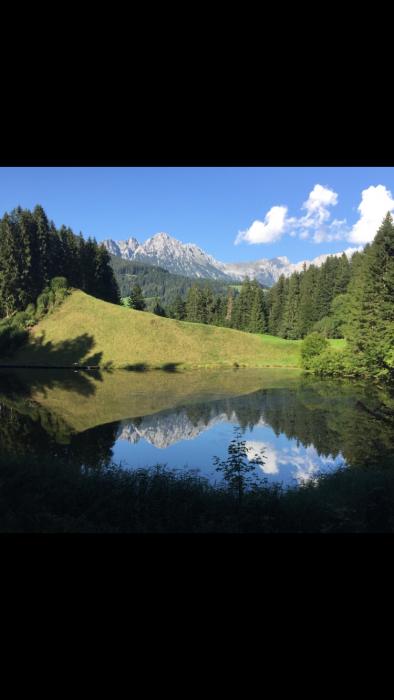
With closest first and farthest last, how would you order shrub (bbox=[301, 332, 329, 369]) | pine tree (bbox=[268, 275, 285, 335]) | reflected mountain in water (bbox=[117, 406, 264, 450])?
reflected mountain in water (bbox=[117, 406, 264, 450]) < shrub (bbox=[301, 332, 329, 369]) < pine tree (bbox=[268, 275, 285, 335])

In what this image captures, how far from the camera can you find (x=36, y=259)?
2906 inches

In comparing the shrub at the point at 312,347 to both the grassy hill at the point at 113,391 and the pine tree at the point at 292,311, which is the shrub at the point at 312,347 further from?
the pine tree at the point at 292,311

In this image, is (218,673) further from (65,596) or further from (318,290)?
(318,290)

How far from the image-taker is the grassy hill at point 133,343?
63000 mm

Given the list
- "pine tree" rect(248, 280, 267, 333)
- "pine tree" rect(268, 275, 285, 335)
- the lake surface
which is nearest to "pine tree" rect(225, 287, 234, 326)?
"pine tree" rect(248, 280, 267, 333)

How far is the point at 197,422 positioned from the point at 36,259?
58.8 meters

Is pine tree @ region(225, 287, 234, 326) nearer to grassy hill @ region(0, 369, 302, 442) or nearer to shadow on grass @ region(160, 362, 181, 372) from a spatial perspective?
shadow on grass @ region(160, 362, 181, 372)

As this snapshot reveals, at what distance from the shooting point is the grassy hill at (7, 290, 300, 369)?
63000 millimetres

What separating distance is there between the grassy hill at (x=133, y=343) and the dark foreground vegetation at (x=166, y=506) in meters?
50.3

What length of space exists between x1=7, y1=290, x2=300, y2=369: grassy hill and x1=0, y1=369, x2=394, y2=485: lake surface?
15.3m

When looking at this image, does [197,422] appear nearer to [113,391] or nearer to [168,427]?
[168,427]

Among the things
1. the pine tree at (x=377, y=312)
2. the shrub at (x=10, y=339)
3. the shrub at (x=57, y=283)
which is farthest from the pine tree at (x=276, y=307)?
the shrub at (x=10, y=339)
